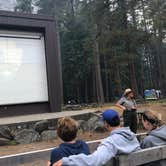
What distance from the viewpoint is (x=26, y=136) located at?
37.2ft

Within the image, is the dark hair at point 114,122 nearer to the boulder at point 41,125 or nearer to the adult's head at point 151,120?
the adult's head at point 151,120

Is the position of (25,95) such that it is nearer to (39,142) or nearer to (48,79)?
(48,79)

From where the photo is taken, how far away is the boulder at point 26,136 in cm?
1119

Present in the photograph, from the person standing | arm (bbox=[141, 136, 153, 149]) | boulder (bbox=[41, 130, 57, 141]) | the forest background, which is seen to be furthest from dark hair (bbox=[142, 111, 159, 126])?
the forest background

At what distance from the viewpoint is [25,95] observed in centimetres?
1459

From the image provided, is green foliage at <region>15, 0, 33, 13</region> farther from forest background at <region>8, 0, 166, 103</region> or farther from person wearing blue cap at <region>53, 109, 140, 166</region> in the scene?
person wearing blue cap at <region>53, 109, 140, 166</region>

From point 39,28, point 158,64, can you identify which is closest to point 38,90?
point 39,28

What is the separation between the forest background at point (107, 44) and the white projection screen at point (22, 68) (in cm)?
1022

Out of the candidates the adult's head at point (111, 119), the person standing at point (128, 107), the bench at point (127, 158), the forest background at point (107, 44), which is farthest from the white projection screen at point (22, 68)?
the adult's head at point (111, 119)

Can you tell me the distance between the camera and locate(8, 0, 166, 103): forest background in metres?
27.4

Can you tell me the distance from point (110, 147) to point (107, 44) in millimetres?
26114

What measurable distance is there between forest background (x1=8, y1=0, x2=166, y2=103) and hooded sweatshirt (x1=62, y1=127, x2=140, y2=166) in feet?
65.5

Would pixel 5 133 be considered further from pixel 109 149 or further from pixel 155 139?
pixel 109 149

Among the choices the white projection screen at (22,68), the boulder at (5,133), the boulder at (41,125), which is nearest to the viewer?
the boulder at (5,133)
